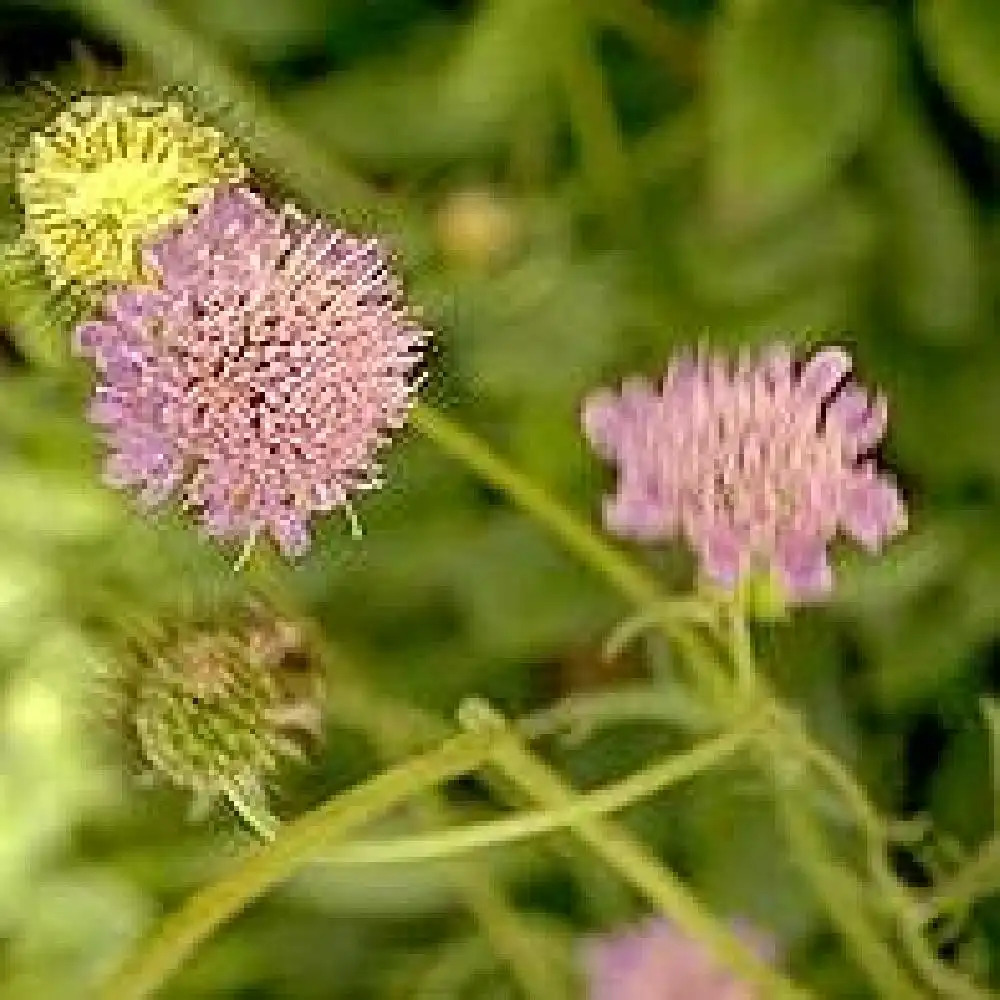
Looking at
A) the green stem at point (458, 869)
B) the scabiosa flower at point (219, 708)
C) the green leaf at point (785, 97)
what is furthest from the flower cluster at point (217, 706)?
the green leaf at point (785, 97)

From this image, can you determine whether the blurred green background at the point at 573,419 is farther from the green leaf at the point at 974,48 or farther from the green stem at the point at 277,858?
the green stem at the point at 277,858

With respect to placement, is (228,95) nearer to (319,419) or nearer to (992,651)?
(319,419)

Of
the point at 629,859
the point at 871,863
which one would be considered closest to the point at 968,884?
the point at 871,863

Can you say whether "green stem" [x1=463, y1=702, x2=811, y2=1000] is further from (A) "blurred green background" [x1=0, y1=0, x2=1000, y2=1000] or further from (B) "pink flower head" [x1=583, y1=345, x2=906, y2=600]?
(A) "blurred green background" [x1=0, y1=0, x2=1000, y2=1000]

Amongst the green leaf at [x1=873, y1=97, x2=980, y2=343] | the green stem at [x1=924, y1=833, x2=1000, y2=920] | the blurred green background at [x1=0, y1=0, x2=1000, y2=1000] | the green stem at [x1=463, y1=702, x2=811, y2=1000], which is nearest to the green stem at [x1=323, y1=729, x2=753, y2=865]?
the green stem at [x1=463, y1=702, x2=811, y2=1000]

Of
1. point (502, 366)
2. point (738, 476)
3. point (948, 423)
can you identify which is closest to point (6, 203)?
point (738, 476)

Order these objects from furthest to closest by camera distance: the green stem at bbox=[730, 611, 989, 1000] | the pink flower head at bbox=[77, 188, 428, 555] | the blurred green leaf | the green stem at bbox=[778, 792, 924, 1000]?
the blurred green leaf → the green stem at bbox=[778, 792, 924, 1000] → the green stem at bbox=[730, 611, 989, 1000] → the pink flower head at bbox=[77, 188, 428, 555]

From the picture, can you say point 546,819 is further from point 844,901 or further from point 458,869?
point 458,869

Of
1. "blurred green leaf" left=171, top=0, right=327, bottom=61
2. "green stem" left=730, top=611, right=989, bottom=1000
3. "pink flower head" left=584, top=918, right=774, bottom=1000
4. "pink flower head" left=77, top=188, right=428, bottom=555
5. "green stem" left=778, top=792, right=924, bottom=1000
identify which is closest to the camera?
"pink flower head" left=77, top=188, right=428, bottom=555
